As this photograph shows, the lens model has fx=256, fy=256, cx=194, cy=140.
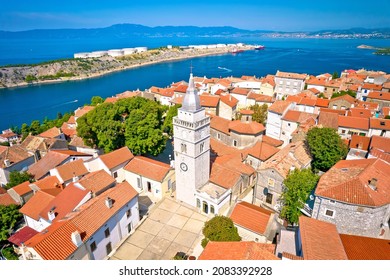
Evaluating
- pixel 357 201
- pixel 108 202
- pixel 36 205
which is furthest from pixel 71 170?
pixel 357 201

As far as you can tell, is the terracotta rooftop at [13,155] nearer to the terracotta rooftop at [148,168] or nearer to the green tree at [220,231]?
the terracotta rooftop at [148,168]

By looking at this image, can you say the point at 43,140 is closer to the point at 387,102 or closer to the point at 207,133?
the point at 207,133

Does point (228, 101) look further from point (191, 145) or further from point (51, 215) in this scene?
point (51, 215)

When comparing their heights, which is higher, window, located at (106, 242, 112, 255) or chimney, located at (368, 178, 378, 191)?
chimney, located at (368, 178, 378, 191)

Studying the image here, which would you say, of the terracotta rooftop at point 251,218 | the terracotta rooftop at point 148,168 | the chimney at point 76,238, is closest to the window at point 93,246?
the chimney at point 76,238

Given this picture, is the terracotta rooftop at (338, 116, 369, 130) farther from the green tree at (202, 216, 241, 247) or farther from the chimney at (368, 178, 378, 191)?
the green tree at (202, 216, 241, 247)

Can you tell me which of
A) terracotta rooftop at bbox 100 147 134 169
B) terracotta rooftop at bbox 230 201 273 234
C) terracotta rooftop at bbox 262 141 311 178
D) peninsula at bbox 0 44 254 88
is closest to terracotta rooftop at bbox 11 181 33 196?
terracotta rooftop at bbox 100 147 134 169
